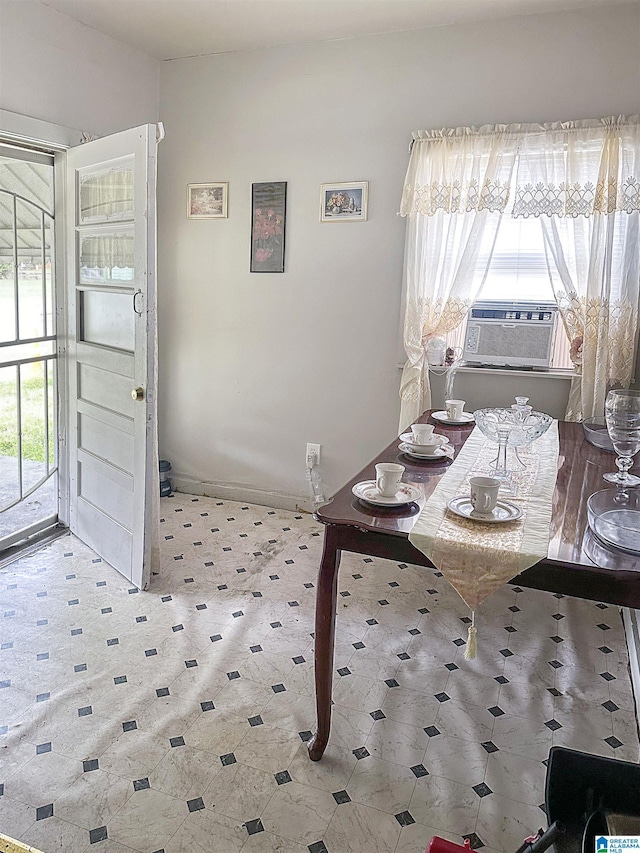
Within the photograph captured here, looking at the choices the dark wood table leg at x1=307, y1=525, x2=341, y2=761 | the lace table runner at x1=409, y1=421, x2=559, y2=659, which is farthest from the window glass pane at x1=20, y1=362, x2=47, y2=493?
the lace table runner at x1=409, y1=421, x2=559, y2=659

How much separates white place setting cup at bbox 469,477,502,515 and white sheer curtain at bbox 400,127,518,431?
5.76 ft

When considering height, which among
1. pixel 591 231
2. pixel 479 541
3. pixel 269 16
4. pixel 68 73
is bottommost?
pixel 479 541

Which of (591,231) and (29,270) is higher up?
(591,231)

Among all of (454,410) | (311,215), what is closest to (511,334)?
(454,410)

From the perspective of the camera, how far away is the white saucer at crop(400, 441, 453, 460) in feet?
7.58

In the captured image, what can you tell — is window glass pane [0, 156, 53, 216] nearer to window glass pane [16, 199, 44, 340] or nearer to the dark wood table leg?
window glass pane [16, 199, 44, 340]

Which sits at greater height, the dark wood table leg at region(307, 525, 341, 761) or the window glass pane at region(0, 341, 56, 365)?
the window glass pane at region(0, 341, 56, 365)

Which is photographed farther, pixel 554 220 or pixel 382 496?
pixel 554 220

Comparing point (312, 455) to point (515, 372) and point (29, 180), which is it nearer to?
point (515, 372)

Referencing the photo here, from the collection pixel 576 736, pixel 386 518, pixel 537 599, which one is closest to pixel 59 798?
pixel 386 518

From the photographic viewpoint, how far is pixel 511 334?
3375 mm

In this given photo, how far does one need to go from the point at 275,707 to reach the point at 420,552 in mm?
904

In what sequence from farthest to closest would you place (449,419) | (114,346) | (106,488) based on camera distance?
1. (106,488)
2. (114,346)
3. (449,419)

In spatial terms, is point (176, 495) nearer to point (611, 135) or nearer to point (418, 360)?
point (418, 360)
